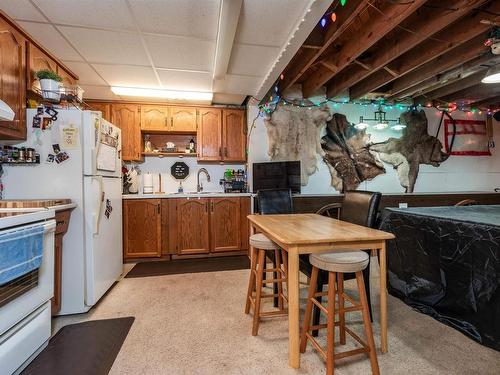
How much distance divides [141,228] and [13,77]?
2190 millimetres

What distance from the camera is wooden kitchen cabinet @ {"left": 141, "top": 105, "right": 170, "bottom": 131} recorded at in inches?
156

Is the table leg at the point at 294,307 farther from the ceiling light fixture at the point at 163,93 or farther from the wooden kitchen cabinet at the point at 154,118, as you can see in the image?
the wooden kitchen cabinet at the point at 154,118

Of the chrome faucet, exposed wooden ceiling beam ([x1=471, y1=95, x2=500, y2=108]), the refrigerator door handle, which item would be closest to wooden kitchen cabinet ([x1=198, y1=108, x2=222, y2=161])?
the chrome faucet

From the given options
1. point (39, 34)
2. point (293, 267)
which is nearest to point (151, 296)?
point (293, 267)

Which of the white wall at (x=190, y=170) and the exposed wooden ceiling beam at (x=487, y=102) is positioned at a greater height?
the exposed wooden ceiling beam at (x=487, y=102)

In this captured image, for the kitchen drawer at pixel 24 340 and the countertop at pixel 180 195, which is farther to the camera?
the countertop at pixel 180 195

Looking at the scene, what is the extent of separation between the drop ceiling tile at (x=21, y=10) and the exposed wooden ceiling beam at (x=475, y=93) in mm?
5629

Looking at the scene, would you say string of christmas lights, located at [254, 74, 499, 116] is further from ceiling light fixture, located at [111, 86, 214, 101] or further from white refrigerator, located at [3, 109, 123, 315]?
white refrigerator, located at [3, 109, 123, 315]

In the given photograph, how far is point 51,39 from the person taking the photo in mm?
2340

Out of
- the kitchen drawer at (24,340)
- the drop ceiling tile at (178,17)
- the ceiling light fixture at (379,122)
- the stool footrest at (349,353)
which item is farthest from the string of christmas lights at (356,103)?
the kitchen drawer at (24,340)

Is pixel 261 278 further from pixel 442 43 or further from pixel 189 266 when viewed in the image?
pixel 442 43

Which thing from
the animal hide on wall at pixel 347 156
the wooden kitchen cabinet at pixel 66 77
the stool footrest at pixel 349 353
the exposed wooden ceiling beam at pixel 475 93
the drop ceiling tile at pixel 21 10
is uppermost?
the exposed wooden ceiling beam at pixel 475 93

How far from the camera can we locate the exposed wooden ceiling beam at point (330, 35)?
2.02 meters

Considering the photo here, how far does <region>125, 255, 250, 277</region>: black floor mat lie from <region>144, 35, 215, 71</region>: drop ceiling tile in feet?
8.29
